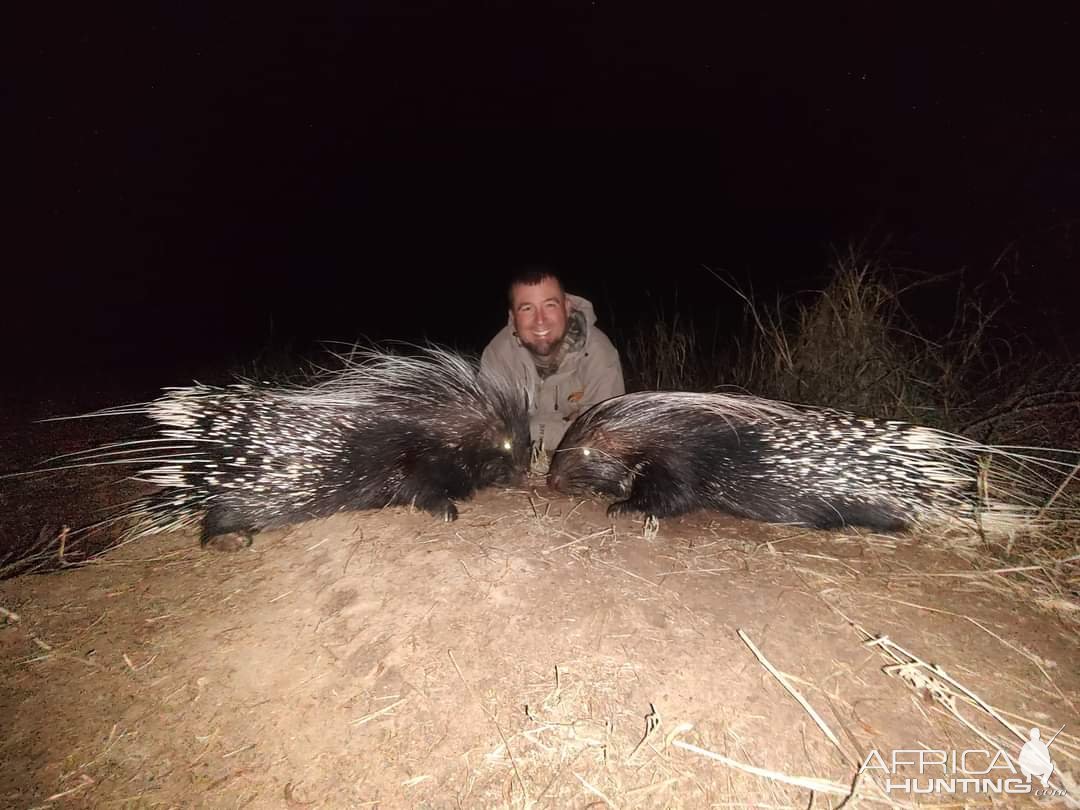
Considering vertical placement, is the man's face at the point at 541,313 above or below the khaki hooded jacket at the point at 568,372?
above

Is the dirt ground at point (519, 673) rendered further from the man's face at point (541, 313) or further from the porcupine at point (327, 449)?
the man's face at point (541, 313)

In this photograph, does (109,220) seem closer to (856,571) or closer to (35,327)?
(35,327)

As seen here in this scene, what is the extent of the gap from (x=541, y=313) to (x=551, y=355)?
31 centimetres

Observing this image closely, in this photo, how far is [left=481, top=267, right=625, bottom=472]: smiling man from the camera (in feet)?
9.30

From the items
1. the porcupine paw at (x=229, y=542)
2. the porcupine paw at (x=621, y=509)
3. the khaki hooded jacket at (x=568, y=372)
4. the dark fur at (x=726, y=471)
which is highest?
the khaki hooded jacket at (x=568, y=372)

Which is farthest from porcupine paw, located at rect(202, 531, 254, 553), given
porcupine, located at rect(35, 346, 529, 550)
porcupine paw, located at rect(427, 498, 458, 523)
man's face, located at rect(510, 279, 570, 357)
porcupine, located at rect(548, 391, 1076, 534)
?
man's face, located at rect(510, 279, 570, 357)

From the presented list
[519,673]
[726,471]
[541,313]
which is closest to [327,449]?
[541,313]

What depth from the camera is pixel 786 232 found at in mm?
13305

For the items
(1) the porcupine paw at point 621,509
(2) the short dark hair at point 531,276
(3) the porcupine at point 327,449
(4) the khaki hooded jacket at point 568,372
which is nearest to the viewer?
(3) the porcupine at point 327,449

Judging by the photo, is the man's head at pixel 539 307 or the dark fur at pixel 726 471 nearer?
the dark fur at pixel 726 471

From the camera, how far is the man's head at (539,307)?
2.80 meters

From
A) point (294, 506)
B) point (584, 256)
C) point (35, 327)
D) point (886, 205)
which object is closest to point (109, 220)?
point (35, 327)
